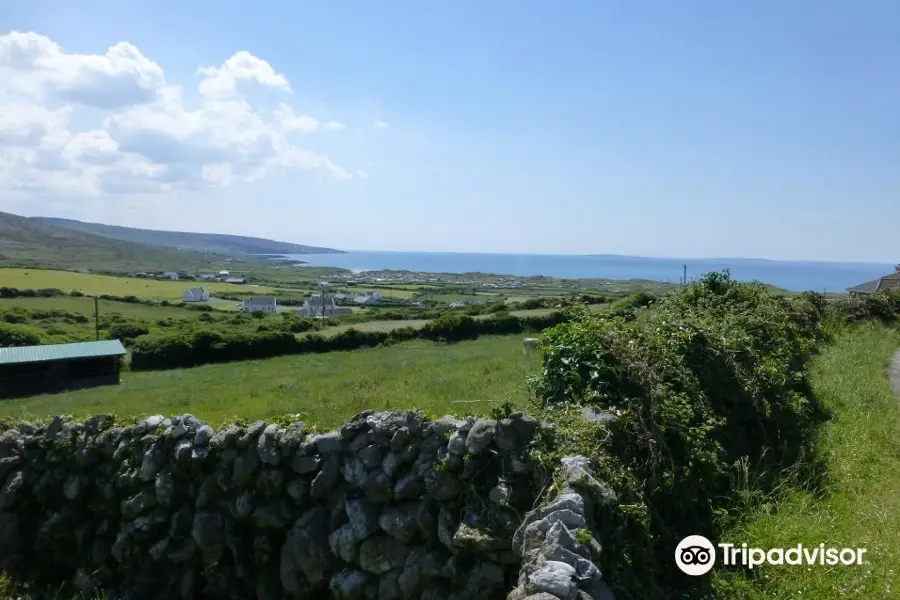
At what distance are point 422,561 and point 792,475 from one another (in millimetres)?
4017

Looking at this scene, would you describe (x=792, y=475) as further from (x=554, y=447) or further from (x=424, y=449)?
(x=424, y=449)

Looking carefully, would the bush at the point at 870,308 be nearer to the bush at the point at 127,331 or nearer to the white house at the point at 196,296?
the bush at the point at 127,331

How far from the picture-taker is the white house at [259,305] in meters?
73.4

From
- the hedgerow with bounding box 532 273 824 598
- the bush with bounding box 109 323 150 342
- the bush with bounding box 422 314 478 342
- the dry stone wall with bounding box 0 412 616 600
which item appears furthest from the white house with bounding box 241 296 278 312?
the hedgerow with bounding box 532 273 824 598

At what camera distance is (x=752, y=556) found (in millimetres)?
4656

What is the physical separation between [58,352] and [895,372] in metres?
33.1

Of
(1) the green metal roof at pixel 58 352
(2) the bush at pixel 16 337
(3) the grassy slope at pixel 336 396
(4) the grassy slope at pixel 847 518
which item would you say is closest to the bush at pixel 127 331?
(2) the bush at pixel 16 337

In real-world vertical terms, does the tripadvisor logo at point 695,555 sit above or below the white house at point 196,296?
above

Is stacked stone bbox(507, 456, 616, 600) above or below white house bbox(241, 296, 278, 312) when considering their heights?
above

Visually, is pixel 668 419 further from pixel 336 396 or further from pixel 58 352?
pixel 58 352

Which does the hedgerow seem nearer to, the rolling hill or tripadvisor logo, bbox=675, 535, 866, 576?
tripadvisor logo, bbox=675, 535, 866, 576

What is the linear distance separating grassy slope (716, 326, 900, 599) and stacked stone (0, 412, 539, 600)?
197 centimetres

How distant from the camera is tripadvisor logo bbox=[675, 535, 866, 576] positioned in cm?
449

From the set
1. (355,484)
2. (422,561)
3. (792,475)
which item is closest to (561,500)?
(422,561)
